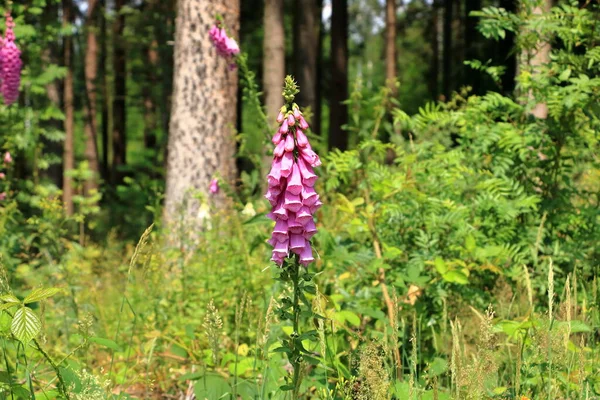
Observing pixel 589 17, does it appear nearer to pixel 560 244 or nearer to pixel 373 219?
pixel 560 244

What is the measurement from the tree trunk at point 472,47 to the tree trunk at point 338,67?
295 centimetres

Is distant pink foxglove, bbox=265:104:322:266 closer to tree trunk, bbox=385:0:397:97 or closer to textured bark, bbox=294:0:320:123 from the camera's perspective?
textured bark, bbox=294:0:320:123

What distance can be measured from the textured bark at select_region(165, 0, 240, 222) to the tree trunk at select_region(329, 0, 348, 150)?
344 inches

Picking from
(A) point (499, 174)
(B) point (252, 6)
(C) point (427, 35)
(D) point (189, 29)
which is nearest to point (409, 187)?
(A) point (499, 174)

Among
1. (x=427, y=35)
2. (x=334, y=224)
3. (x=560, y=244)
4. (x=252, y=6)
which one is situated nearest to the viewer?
(x=560, y=244)

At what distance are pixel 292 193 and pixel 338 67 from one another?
584 inches

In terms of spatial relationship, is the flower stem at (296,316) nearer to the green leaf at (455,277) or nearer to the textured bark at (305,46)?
the green leaf at (455,277)

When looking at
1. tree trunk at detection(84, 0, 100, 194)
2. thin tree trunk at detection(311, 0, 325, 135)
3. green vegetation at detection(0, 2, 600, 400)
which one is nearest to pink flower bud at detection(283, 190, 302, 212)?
green vegetation at detection(0, 2, 600, 400)

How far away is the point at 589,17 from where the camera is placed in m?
4.75

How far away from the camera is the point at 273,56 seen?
11734 mm

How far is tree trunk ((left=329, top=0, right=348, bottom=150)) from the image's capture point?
16.2 meters

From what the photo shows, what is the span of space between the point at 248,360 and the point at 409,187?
1.53 m

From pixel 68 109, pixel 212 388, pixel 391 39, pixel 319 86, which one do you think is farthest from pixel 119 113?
pixel 212 388

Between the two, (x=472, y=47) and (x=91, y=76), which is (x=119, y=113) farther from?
(x=472, y=47)
